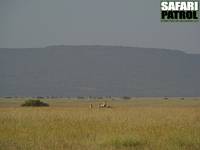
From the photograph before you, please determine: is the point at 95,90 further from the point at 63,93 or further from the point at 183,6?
the point at 183,6

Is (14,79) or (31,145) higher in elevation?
(14,79)

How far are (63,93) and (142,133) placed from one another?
541 ft

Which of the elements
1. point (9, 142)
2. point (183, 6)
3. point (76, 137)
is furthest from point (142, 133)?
point (183, 6)

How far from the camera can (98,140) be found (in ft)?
53.4

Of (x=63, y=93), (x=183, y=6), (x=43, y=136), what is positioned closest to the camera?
(x=43, y=136)

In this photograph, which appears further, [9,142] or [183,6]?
[183,6]

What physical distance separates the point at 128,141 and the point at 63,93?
167913 mm

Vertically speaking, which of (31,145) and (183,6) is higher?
(183,6)

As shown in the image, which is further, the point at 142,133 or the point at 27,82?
the point at 27,82

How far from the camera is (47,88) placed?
615 feet

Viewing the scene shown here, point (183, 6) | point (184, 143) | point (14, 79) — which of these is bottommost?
point (184, 143)

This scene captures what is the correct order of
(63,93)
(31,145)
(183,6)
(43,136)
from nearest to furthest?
(31,145), (43,136), (183,6), (63,93)

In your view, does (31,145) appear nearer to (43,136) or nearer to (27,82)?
(43,136)

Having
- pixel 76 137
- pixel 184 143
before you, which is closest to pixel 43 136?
pixel 76 137
